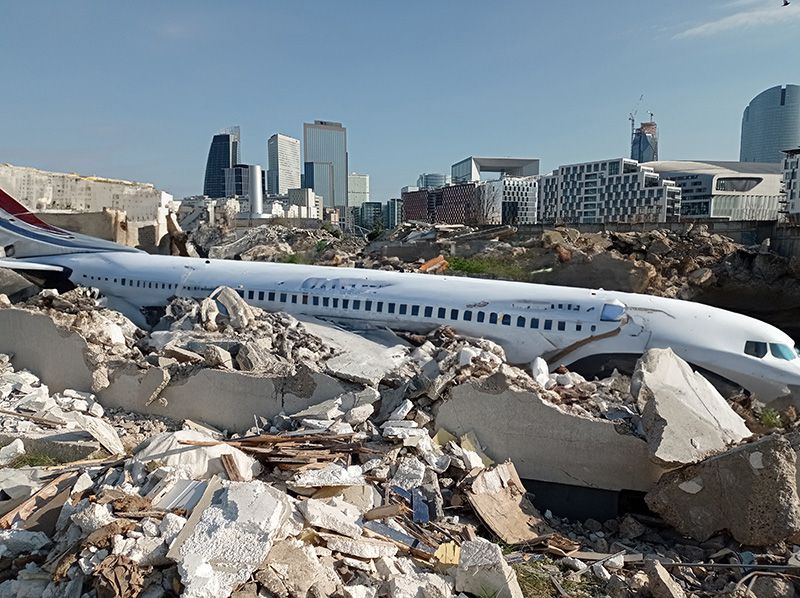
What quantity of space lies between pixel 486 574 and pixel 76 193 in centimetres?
5174

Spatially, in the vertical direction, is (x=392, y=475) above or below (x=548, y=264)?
below

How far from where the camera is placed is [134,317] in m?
16.9

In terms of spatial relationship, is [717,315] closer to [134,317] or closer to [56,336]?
[56,336]

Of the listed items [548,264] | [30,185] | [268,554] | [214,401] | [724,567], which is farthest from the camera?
[30,185]

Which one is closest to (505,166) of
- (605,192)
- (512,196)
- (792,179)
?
(512,196)

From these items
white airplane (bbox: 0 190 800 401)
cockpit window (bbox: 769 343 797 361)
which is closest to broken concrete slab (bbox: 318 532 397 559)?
white airplane (bbox: 0 190 800 401)

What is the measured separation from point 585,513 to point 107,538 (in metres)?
6.24

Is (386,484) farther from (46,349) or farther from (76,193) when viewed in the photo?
(76,193)

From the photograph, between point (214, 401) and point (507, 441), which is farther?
point (214, 401)

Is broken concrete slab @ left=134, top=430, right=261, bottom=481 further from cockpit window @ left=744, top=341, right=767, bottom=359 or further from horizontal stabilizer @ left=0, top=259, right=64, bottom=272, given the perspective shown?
horizontal stabilizer @ left=0, top=259, right=64, bottom=272

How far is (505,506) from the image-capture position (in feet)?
24.6

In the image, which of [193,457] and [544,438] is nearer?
[193,457]

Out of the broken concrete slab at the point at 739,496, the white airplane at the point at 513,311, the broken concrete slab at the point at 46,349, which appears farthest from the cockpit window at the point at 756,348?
the broken concrete slab at the point at 46,349

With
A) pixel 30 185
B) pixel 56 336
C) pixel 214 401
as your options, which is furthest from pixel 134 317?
pixel 30 185
